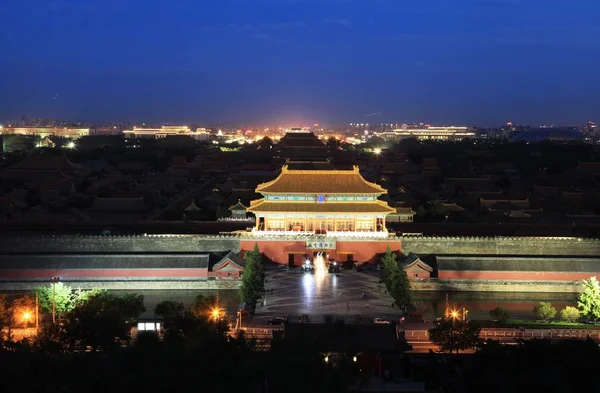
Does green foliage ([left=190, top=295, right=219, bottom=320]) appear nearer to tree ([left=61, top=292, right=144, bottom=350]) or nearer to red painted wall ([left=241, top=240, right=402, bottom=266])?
tree ([left=61, top=292, right=144, bottom=350])

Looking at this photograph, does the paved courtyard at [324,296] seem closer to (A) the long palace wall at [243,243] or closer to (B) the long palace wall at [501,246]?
(A) the long palace wall at [243,243]

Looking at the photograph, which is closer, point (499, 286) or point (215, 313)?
point (215, 313)

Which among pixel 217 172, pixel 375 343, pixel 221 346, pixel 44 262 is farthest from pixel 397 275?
pixel 217 172

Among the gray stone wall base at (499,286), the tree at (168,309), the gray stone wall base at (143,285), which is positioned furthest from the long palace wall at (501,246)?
the tree at (168,309)

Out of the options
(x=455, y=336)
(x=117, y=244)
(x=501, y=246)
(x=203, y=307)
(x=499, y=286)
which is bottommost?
(x=455, y=336)

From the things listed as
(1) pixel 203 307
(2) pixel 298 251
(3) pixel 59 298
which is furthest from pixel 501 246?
(3) pixel 59 298

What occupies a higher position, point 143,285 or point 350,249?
point 350,249

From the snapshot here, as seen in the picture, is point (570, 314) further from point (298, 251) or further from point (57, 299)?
point (57, 299)
